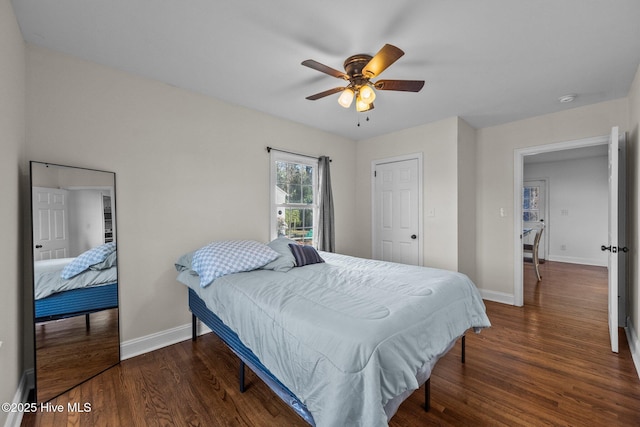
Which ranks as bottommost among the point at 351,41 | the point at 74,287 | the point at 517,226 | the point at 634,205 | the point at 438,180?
the point at 74,287

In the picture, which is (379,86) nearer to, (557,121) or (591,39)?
(591,39)

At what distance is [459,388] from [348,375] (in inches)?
52.0

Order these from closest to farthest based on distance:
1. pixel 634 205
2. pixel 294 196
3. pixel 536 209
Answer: pixel 634 205
pixel 294 196
pixel 536 209

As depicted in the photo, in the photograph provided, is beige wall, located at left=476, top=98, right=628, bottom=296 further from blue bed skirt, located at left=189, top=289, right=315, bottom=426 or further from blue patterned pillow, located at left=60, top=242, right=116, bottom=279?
blue patterned pillow, located at left=60, top=242, right=116, bottom=279

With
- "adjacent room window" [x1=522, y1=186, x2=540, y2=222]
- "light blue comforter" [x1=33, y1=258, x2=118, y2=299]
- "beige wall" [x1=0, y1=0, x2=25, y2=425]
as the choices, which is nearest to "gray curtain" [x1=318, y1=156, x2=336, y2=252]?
"light blue comforter" [x1=33, y1=258, x2=118, y2=299]

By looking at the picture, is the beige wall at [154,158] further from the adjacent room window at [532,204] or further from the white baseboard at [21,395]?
the adjacent room window at [532,204]

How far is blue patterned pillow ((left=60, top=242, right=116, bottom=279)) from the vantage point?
198 centimetres

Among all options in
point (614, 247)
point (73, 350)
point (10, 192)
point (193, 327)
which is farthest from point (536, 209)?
point (10, 192)

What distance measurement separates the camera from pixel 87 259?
2.06m

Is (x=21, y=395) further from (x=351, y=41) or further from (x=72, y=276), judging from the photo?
(x=351, y=41)

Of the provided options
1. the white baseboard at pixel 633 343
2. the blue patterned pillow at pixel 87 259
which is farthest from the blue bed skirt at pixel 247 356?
the white baseboard at pixel 633 343

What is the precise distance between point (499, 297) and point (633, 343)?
1376mm

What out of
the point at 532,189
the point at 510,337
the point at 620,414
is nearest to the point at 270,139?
the point at 510,337

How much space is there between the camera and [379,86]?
2045 mm
